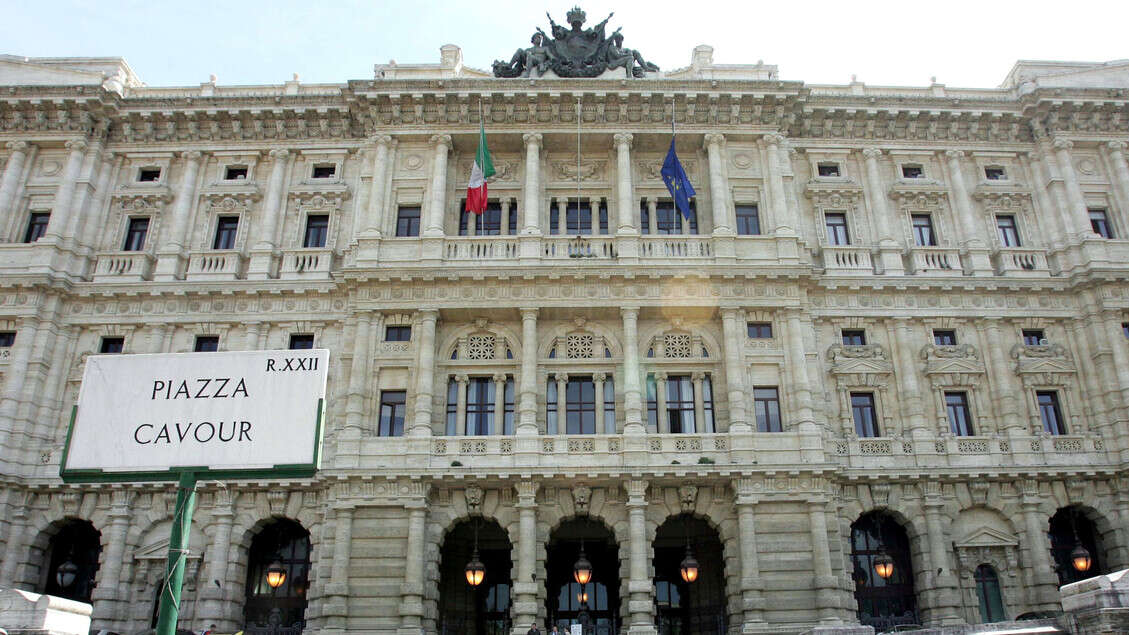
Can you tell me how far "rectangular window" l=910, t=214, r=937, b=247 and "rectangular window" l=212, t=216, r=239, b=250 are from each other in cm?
2501

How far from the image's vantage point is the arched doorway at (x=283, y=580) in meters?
26.8

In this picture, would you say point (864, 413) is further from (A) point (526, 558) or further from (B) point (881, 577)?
(A) point (526, 558)

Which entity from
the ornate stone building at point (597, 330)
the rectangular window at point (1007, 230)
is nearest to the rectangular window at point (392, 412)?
the ornate stone building at point (597, 330)

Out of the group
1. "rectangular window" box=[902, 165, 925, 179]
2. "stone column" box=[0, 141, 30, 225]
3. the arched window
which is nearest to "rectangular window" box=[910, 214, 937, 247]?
"rectangular window" box=[902, 165, 925, 179]

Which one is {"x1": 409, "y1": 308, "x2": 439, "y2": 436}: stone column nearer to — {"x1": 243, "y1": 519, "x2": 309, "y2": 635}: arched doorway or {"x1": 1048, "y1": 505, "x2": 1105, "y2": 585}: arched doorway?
{"x1": 243, "y1": 519, "x2": 309, "y2": 635}: arched doorway

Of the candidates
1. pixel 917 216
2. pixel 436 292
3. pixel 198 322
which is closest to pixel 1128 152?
pixel 917 216

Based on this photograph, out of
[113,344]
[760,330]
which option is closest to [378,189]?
[113,344]

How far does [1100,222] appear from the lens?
104ft

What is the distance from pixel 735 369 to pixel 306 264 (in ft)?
50.3

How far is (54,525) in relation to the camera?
27.1 m

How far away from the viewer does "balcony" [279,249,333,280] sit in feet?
98.1

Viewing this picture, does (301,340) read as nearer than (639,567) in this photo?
No

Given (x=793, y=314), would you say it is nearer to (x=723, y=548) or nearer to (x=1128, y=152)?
(x=723, y=548)

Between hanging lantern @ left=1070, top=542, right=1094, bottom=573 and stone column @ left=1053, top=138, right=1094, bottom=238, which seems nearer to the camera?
hanging lantern @ left=1070, top=542, right=1094, bottom=573
